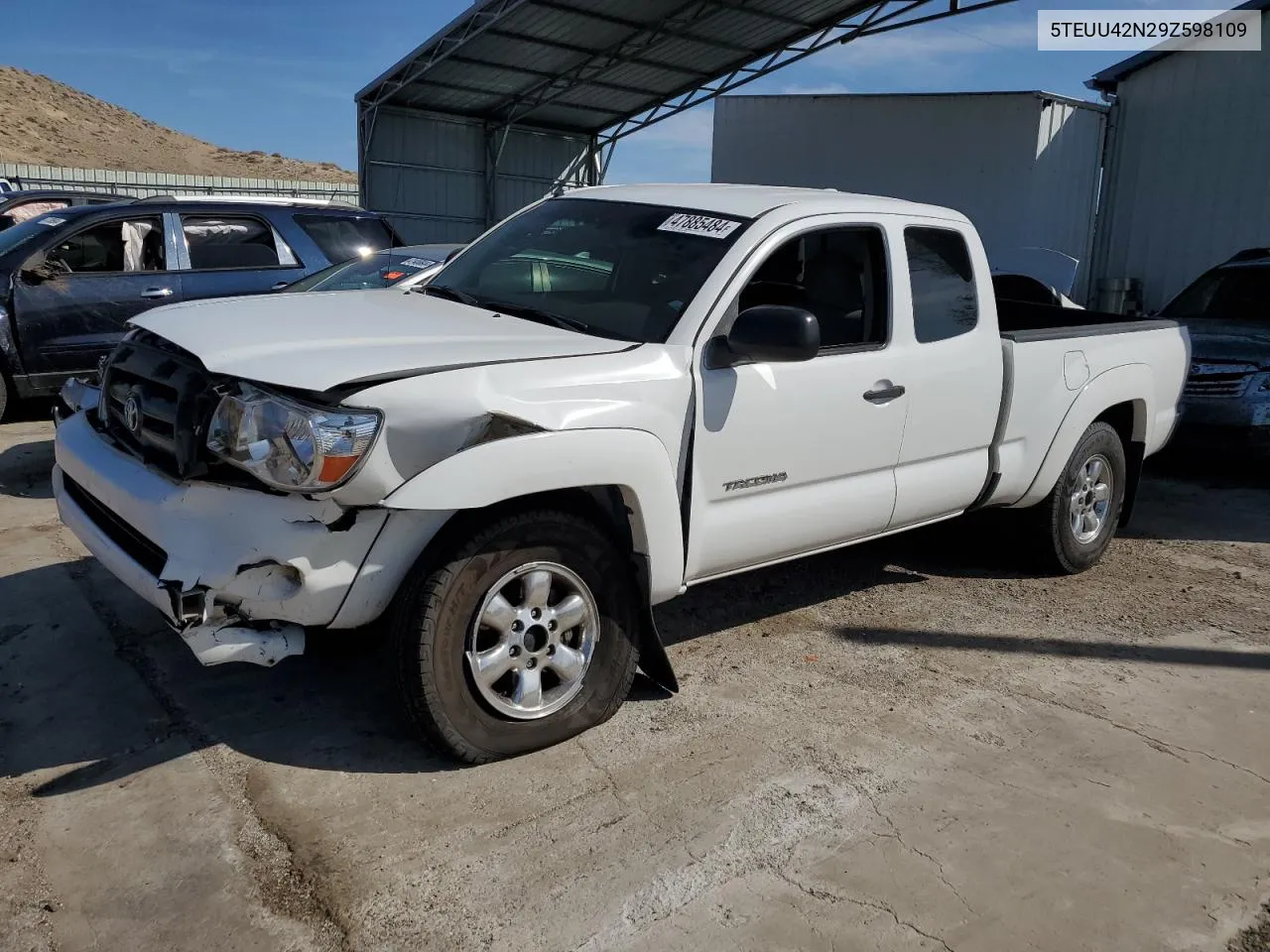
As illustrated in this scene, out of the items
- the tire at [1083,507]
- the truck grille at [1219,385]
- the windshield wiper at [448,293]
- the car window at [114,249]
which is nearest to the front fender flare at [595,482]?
the windshield wiper at [448,293]

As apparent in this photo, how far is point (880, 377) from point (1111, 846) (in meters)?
1.91

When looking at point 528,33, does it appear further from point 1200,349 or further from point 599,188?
point 599,188

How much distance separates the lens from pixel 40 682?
12.4ft

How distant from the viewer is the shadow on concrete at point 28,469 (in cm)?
628

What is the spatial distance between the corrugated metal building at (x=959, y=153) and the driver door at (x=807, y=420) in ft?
34.0

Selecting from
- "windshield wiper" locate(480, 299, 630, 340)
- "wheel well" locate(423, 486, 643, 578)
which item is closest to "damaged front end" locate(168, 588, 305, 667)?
"wheel well" locate(423, 486, 643, 578)

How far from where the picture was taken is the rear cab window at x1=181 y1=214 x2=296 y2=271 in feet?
27.6

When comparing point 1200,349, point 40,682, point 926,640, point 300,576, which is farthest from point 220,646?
point 1200,349

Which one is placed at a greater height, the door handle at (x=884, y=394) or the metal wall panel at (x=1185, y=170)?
the metal wall panel at (x=1185, y=170)

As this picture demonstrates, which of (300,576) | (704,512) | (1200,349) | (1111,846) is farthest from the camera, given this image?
(1200,349)

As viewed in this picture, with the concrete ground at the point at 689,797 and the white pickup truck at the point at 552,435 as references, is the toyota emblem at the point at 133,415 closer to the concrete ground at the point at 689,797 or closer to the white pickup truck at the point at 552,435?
the white pickup truck at the point at 552,435

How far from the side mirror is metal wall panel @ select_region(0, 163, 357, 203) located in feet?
66.0

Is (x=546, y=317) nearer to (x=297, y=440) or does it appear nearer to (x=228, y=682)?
(x=297, y=440)

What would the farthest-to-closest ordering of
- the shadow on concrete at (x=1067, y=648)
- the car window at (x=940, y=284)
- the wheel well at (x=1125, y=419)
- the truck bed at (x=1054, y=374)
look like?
the wheel well at (x=1125, y=419), the truck bed at (x=1054, y=374), the shadow on concrete at (x=1067, y=648), the car window at (x=940, y=284)
